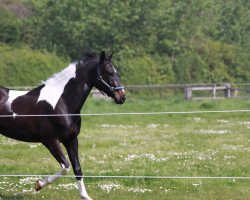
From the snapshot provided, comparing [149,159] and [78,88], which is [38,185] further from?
[149,159]

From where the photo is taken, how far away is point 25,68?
40.7 m

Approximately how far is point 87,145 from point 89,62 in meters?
7.22

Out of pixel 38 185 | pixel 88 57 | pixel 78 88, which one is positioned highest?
pixel 88 57

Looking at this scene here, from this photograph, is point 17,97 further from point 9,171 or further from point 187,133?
point 187,133

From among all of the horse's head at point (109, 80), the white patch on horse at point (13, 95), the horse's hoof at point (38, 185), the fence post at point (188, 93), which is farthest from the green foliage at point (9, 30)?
the horse's hoof at point (38, 185)

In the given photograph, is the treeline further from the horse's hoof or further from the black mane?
the horse's hoof

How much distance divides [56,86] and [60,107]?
1.35 feet

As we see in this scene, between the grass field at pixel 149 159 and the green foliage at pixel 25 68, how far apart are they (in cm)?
1608

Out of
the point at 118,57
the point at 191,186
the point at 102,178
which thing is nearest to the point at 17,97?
the point at 102,178

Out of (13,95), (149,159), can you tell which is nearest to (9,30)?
(149,159)

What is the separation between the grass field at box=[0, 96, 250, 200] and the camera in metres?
10.5

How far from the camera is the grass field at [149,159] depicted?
34.4 feet

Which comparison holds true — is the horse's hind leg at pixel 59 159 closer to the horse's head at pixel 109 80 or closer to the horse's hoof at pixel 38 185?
the horse's hoof at pixel 38 185

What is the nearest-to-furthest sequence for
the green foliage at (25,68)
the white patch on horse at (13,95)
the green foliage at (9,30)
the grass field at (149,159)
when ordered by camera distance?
the white patch on horse at (13,95), the grass field at (149,159), the green foliage at (25,68), the green foliage at (9,30)
